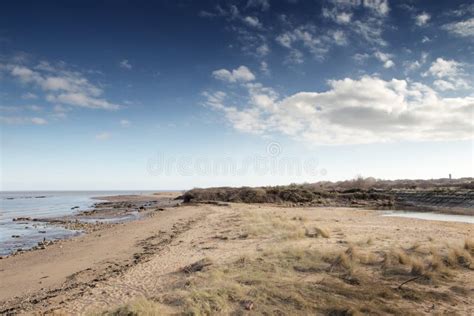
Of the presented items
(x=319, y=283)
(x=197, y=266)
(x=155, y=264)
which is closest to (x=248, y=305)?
(x=319, y=283)

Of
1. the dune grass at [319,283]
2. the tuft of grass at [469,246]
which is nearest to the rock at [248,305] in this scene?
the dune grass at [319,283]

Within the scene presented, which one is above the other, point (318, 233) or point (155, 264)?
point (318, 233)

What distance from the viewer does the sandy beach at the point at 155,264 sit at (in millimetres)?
9219

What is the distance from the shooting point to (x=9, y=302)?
10.1m

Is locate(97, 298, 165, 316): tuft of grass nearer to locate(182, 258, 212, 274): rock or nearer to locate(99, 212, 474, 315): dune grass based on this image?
locate(99, 212, 474, 315): dune grass

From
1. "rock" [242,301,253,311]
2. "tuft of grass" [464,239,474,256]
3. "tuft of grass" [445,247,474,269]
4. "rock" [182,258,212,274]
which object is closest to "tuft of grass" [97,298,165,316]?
"rock" [242,301,253,311]

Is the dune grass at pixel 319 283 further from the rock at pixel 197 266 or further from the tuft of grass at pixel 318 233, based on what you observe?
the tuft of grass at pixel 318 233

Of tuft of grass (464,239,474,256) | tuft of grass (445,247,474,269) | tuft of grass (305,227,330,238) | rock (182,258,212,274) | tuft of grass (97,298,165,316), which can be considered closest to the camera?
tuft of grass (97,298,165,316)

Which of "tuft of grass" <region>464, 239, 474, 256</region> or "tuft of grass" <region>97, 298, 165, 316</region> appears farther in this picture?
"tuft of grass" <region>464, 239, 474, 256</region>

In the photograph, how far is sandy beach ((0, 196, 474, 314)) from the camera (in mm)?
9219

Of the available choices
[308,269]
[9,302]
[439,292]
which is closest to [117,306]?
[9,302]

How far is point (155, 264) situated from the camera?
13406 millimetres

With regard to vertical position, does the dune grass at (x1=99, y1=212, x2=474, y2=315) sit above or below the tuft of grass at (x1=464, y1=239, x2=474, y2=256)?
below

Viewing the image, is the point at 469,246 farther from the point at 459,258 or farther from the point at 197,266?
the point at 197,266
